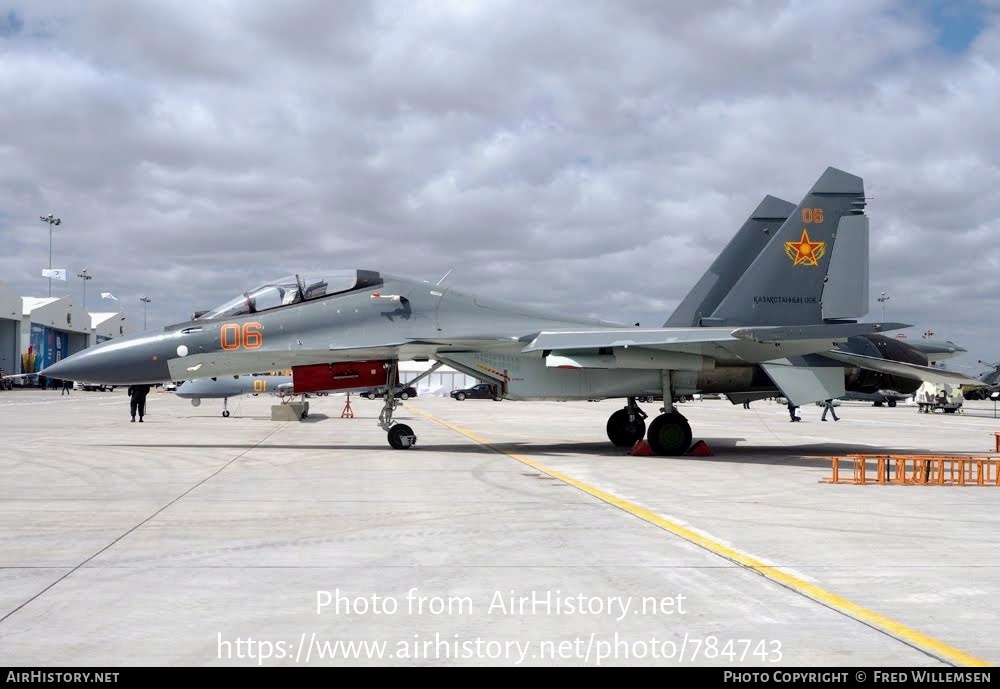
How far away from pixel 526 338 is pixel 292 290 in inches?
168

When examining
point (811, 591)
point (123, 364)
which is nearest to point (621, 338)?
point (123, 364)

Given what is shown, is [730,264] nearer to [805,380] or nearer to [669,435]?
[805,380]

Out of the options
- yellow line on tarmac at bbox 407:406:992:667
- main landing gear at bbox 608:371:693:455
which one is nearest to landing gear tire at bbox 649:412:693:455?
main landing gear at bbox 608:371:693:455

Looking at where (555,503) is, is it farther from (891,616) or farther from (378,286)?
(378,286)

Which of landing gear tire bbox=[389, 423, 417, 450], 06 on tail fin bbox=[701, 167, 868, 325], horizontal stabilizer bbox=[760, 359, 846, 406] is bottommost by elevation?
landing gear tire bbox=[389, 423, 417, 450]

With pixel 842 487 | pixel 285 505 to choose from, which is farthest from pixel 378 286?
pixel 842 487

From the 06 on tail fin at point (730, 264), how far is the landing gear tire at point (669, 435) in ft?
10.5

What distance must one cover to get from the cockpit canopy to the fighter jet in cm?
2

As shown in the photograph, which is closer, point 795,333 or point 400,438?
point 795,333

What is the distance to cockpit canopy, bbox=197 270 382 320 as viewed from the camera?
50.4ft

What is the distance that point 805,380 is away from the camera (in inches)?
600

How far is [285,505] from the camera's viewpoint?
894 centimetres

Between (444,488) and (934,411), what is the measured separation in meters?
48.7

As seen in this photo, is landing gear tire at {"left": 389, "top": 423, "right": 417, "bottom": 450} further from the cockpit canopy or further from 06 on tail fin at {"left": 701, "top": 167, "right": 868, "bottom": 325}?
06 on tail fin at {"left": 701, "top": 167, "right": 868, "bottom": 325}
